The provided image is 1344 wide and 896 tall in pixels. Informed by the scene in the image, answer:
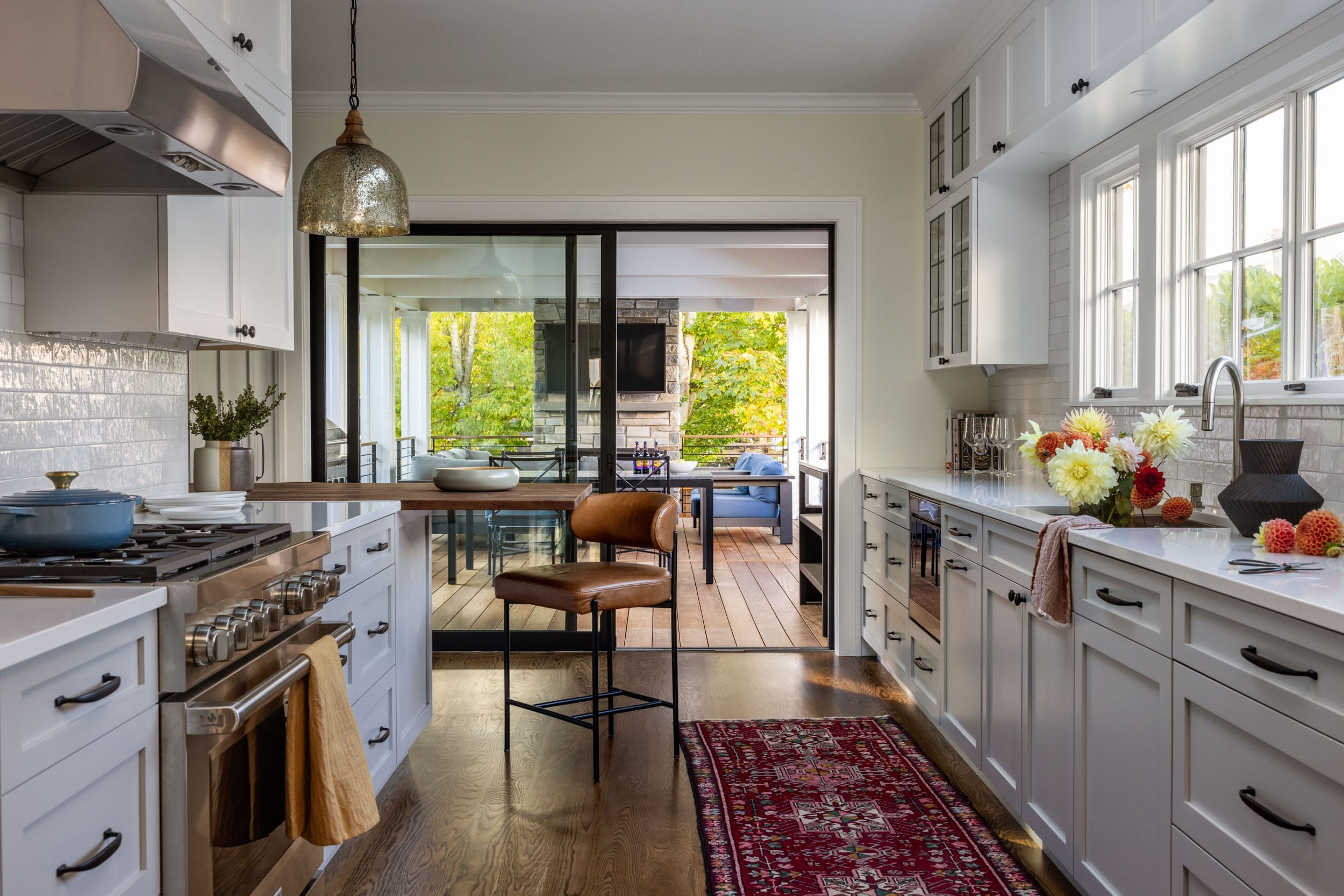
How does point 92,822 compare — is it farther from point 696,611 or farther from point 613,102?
point 696,611

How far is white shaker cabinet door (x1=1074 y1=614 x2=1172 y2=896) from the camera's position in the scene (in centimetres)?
171

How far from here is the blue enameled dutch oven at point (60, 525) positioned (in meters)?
1.56

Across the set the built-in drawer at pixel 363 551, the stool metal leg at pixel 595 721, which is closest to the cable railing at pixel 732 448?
the stool metal leg at pixel 595 721

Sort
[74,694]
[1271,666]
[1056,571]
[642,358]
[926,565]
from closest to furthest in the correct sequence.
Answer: [74,694] < [1271,666] < [1056,571] < [926,565] < [642,358]

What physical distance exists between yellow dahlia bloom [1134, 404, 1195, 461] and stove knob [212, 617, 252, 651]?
2.04 meters

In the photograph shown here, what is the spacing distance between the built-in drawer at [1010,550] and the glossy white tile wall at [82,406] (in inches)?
96.1

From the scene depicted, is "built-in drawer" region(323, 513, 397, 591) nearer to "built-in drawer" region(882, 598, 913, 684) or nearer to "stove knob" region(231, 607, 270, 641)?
"stove knob" region(231, 607, 270, 641)

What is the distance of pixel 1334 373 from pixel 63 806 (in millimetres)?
2688

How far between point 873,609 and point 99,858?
335 cm

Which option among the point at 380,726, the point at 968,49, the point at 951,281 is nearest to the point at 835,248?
the point at 951,281

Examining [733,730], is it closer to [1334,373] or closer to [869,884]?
[869,884]

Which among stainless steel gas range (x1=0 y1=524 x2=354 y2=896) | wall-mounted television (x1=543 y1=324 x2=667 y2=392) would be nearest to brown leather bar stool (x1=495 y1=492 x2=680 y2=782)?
stainless steel gas range (x1=0 y1=524 x2=354 y2=896)

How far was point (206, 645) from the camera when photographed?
57.1 inches

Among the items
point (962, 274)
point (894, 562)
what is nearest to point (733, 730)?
point (894, 562)
